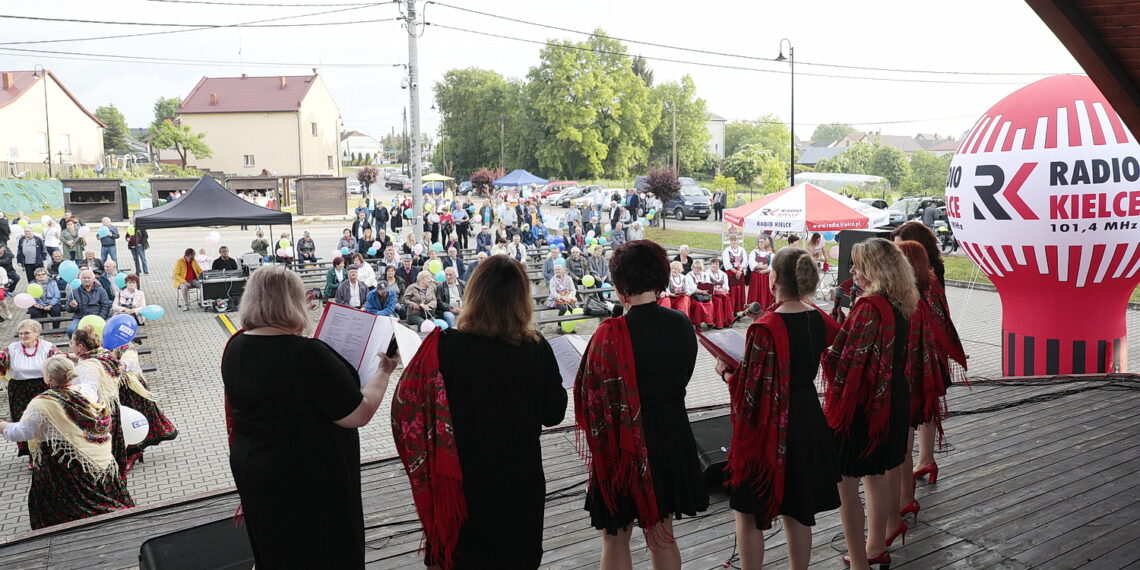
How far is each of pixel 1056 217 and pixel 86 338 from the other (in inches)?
302

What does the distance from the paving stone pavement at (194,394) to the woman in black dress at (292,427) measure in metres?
2.79

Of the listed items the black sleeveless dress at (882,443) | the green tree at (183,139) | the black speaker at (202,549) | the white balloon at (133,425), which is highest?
the green tree at (183,139)

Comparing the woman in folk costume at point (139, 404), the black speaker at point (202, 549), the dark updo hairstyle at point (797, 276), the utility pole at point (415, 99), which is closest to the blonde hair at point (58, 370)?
the black speaker at point (202, 549)

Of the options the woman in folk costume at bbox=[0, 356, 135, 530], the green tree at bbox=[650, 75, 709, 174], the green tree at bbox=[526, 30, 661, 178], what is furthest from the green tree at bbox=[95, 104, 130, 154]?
the woman in folk costume at bbox=[0, 356, 135, 530]

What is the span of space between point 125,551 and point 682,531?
275cm

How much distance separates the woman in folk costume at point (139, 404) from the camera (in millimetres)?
6863

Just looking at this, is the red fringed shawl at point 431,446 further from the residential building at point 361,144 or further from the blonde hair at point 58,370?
the residential building at point 361,144

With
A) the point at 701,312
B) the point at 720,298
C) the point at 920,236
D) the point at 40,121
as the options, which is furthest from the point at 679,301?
the point at 40,121

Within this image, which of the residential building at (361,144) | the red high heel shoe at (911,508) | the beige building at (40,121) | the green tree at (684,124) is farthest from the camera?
the residential building at (361,144)

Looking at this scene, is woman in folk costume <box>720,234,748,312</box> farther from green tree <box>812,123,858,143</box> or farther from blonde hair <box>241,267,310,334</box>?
green tree <box>812,123,858,143</box>

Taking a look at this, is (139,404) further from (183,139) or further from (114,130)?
(114,130)

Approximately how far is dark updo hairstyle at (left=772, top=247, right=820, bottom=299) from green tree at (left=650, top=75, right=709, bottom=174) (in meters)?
57.3

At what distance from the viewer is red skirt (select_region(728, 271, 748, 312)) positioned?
1453 centimetres

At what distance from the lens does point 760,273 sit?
46.7ft
